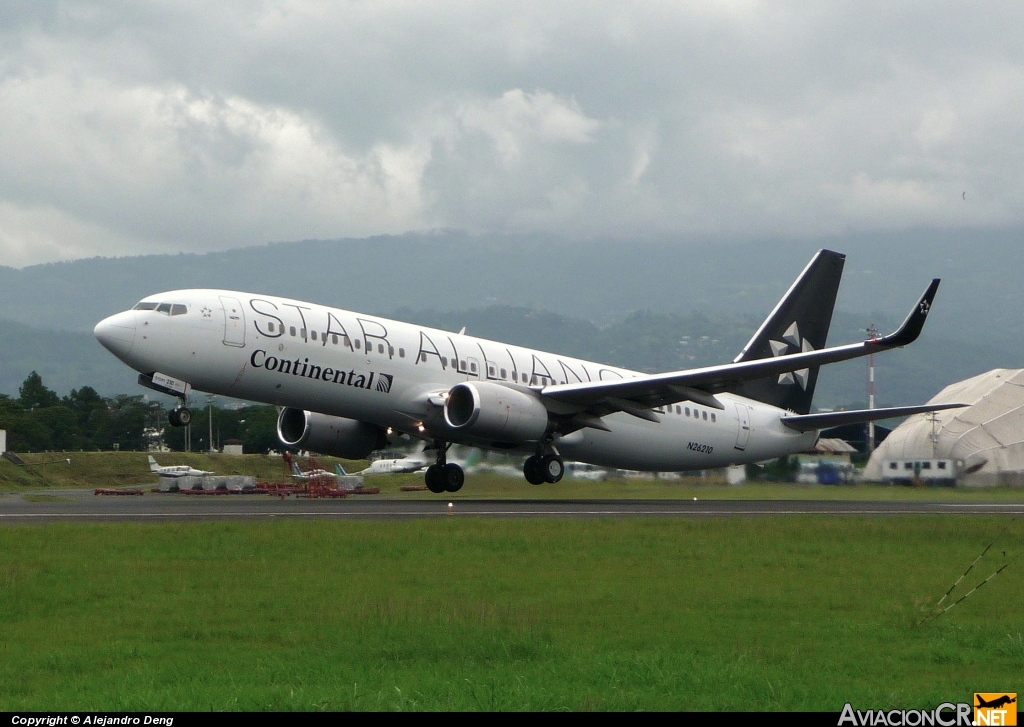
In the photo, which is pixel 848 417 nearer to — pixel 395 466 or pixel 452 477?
pixel 452 477

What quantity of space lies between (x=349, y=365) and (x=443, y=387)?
3243 mm

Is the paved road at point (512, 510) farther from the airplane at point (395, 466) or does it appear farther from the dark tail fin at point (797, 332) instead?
the airplane at point (395, 466)

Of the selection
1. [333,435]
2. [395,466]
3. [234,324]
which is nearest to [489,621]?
[234,324]

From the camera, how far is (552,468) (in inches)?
1427

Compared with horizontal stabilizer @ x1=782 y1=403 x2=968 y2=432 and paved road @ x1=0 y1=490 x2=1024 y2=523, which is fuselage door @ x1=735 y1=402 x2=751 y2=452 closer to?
horizontal stabilizer @ x1=782 y1=403 x2=968 y2=432

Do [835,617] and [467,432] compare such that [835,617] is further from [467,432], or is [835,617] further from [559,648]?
[467,432]

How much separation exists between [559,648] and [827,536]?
1185cm

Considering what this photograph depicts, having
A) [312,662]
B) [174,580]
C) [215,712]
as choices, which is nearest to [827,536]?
[174,580]

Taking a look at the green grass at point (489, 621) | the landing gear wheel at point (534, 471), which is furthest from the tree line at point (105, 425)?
the green grass at point (489, 621)

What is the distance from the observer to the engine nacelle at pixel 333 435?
1497 inches

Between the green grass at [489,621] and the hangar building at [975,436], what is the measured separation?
67.3 ft

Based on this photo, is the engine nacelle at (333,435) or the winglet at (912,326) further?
the engine nacelle at (333,435)

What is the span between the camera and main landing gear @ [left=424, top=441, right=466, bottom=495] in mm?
37719

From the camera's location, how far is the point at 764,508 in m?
31.7
